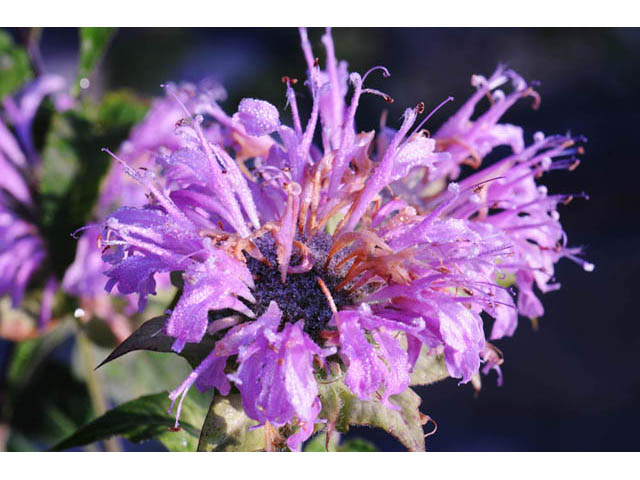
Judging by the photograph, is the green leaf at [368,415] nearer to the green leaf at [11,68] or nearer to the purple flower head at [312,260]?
the purple flower head at [312,260]

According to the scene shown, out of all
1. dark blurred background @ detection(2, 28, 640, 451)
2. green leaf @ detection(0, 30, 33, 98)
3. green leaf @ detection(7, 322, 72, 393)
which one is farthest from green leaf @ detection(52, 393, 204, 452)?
dark blurred background @ detection(2, 28, 640, 451)

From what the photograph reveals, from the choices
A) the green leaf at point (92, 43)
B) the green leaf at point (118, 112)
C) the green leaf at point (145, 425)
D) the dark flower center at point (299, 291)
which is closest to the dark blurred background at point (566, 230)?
the green leaf at point (118, 112)

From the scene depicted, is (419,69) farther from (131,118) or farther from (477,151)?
(477,151)

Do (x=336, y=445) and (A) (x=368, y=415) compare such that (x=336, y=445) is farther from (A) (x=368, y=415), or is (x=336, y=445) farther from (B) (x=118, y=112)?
(B) (x=118, y=112)

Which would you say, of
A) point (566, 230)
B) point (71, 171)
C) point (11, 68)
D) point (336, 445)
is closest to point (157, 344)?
point (336, 445)

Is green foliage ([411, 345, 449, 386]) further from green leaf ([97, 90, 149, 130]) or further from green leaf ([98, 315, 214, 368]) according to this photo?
green leaf ([97, 90, 149, 130])
